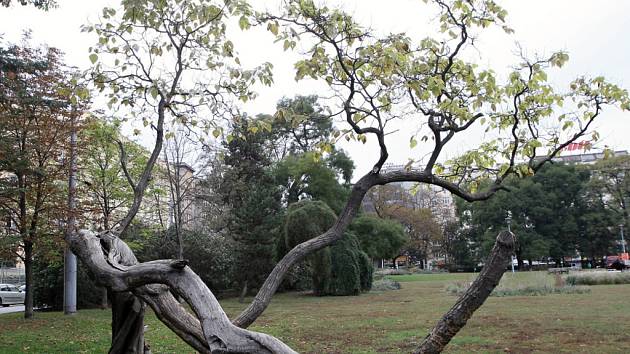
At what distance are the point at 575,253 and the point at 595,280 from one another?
27910 mm

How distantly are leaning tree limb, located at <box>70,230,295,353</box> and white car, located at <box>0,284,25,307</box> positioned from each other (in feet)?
95.7

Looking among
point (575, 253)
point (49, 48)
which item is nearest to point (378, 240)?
point (49, 48)

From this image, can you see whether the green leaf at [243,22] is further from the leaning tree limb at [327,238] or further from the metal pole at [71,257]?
the metal pole at [71,257]

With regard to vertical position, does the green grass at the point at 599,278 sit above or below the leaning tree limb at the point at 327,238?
below

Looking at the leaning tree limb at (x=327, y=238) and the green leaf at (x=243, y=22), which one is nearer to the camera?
the leaning tree limb at (x=327, y=238)

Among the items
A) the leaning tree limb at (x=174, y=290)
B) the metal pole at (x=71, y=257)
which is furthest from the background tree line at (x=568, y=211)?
the leaning tree limb at (x=174, y=290)

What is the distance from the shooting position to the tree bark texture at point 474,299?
2.37 m

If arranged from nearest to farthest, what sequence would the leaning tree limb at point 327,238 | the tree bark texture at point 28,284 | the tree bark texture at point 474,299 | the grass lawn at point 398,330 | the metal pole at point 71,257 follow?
the tree bark texture at point 474,299 < the leaning tree limb at point 327,238 < the grass lawn at point 398,330 < the tree bark texture at point 28,284 < the metal pole at point 71,257

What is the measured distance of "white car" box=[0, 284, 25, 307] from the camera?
28.3 meters

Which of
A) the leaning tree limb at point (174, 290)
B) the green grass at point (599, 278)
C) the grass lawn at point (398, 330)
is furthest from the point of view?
the green grass at point (599, 278)

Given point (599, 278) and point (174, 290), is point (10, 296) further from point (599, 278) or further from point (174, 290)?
point (599, 278)

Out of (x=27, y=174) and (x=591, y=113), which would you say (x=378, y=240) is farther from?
(x=591, y=113)

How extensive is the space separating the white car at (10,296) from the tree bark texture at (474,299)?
31.4 m

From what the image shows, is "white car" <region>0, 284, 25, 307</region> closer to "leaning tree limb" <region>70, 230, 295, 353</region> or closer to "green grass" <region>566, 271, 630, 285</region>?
"leaning tree limb" <region>70, 230, 295, 353</region>
